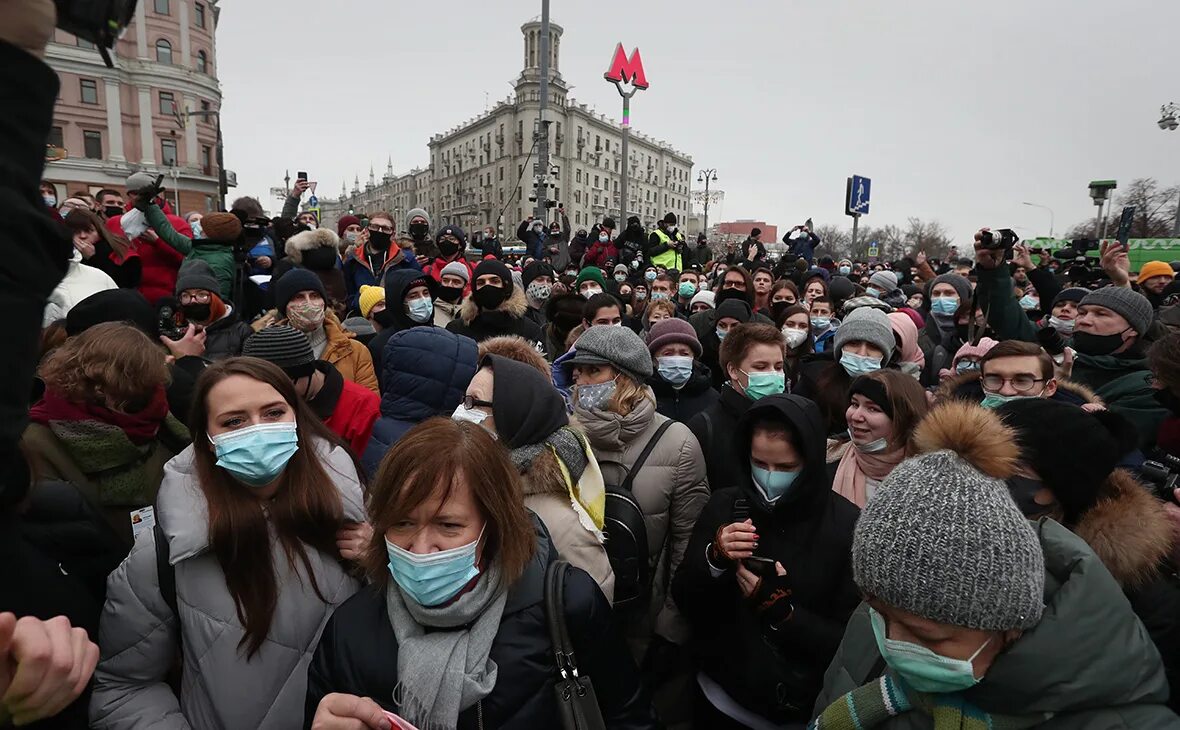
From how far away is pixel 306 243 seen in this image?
7.17 metres

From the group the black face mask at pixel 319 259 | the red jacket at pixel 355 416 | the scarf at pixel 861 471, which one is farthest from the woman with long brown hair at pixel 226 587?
the black face mask at pixel 319 259

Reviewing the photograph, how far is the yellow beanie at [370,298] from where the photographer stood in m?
6.59

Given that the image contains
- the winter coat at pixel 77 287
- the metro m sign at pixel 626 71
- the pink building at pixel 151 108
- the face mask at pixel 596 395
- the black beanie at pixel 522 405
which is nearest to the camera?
the black beanie at pixel 522 405

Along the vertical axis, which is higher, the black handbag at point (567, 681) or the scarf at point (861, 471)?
the scarf at point (861, 471)

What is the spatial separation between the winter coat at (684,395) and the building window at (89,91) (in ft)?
196

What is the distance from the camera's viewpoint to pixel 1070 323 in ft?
18.5

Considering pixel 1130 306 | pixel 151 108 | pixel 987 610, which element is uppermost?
pixel 151 108

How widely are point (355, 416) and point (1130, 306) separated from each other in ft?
17.0

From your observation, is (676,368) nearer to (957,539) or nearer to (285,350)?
(285,350)

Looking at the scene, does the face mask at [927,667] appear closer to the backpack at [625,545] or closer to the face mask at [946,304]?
the backpack at [625,545]

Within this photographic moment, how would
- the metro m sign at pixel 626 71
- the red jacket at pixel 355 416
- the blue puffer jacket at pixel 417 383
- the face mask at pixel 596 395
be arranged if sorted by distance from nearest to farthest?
the blue puffer jacket at pixel 417 383
the face mask at pixel 596 395
the red jacket at pixel 355 416
the metro m sign at pixel 626 71

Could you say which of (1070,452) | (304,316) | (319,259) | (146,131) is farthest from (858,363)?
(146,131)

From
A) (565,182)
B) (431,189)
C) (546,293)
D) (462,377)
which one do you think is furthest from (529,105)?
(462,377)

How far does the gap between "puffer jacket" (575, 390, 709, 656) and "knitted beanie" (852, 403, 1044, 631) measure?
1.56 metres
